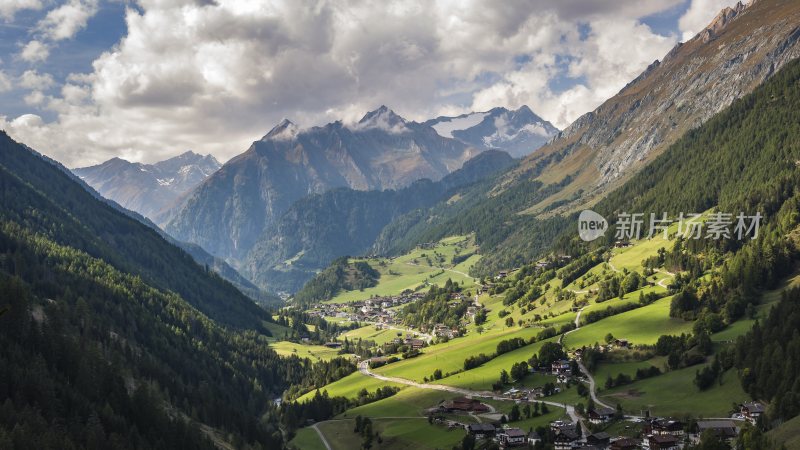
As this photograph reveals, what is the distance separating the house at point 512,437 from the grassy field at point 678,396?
789 inches

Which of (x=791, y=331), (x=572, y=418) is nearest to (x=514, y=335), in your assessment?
(x=572, y=418)

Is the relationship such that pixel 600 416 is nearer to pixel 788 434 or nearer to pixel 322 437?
pixel 788 434

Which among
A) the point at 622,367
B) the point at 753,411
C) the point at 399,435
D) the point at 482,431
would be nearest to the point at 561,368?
the point at 622,367

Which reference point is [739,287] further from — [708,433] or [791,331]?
[708,433]

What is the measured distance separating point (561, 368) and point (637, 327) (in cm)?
2656

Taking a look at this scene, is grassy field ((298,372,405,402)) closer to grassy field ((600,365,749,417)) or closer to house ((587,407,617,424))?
grassy field ((600,365,749,417))

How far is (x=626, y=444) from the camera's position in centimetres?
9519

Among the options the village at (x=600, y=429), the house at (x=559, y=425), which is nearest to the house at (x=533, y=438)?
the village at (x=600, y=429)

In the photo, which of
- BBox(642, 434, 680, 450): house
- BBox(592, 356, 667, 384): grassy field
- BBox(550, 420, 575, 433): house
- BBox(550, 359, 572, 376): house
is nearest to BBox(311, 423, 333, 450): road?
BBox(550, 420, 575, 433): house

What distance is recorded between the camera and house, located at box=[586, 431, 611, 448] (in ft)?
324

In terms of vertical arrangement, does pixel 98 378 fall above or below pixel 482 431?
above

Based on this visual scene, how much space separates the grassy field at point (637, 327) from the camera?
492ft

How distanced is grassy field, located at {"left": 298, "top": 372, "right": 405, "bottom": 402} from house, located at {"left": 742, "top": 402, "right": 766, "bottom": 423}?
88.1 m

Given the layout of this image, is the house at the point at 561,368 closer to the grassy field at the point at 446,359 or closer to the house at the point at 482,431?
the grassy field at the point at 446,359
